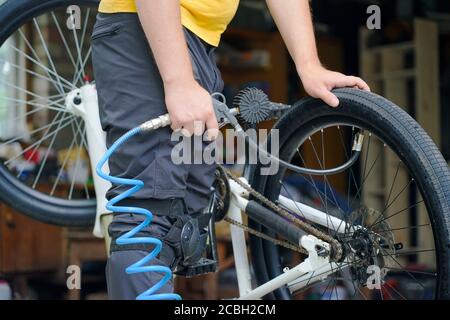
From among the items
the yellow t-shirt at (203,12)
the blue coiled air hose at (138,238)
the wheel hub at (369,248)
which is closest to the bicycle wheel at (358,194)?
the wheel hub at (369,248)

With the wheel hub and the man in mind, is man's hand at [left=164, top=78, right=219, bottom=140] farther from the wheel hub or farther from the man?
the wheel hub

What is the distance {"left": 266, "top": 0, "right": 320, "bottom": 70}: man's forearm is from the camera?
1.46 metres

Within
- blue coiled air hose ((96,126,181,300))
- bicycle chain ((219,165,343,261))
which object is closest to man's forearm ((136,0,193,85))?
blue coiled air hose ((96,126,181,300))

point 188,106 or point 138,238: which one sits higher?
point 188,106

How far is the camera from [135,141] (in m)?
1.25

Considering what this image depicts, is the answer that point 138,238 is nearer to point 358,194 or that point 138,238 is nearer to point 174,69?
point 174,69

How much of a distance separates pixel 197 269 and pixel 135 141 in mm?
309

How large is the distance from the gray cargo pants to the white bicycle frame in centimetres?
30

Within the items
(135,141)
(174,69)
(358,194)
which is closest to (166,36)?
(174,69)

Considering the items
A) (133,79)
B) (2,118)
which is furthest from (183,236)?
(2,118)

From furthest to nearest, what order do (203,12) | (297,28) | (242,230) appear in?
1. (242,230)
2. (297,28)
3. (203,12)
